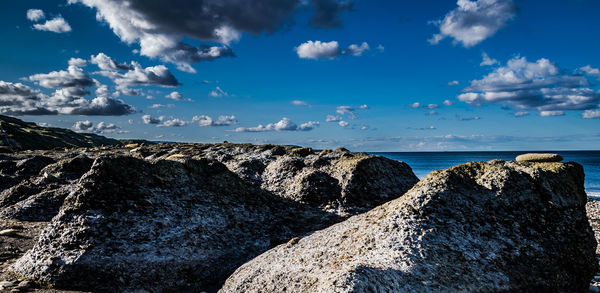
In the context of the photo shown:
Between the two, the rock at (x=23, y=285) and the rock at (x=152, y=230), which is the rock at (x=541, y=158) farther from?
the rock at (x=23, y=285)

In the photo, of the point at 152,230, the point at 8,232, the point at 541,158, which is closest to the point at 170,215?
the point at 152,230

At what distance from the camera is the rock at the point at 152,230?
29.4ft

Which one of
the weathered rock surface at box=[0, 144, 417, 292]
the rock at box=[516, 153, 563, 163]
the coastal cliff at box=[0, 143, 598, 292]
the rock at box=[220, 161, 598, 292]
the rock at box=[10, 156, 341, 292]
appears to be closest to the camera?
the rock at box=[220, 161, 598, 292]

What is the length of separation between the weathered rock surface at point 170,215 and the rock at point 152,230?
3cm

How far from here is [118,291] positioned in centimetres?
855

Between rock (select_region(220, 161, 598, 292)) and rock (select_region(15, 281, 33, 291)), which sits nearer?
rock (select_region(220, 161, 598, 292))

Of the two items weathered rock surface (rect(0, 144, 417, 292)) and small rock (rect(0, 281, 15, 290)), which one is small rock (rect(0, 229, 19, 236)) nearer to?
weathered rock surface (rect(0, 144, 417, 292))

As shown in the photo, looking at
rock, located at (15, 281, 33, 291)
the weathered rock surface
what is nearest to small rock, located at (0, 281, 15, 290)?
rock, located at (15, 281, 33, 291)

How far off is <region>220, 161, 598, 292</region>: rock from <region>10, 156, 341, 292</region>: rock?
1.82m

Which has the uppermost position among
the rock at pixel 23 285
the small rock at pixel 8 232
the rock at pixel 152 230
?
the rock at pixel 152 230

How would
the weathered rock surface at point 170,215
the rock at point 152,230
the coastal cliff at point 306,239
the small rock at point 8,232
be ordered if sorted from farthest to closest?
the small rock at point 8,232 < the weathered rock surface at point 170,215 < the rock at point 152,230 < the coastal cliff at point 306,239

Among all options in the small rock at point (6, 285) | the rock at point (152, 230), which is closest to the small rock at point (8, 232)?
the rock at point (152, 230)

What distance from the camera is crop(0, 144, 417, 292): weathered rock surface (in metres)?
9.09

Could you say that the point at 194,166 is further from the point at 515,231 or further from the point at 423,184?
the point at 515,231
